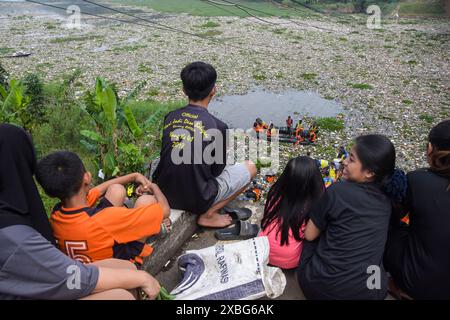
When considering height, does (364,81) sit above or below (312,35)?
below

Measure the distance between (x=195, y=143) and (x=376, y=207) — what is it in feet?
5.21

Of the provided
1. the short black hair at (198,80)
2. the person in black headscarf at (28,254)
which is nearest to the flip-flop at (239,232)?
the short black hair at (198,80)

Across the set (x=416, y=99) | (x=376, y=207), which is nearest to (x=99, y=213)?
(x=376, y=207)

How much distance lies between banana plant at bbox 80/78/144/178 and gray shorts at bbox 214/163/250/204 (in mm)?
1380

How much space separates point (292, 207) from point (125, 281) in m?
1.43

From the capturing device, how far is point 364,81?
45.8ft

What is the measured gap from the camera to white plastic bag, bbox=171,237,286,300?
274 cm

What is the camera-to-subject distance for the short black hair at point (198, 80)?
3.45m

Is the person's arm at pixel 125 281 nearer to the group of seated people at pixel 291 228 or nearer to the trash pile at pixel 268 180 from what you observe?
the group of seated people at pixel 291 228

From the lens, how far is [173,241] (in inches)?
140

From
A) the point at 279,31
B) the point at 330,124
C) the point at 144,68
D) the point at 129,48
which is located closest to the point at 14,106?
the point at 330,124

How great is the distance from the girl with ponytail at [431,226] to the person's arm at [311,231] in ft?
2.13
